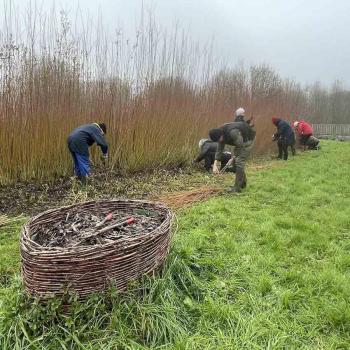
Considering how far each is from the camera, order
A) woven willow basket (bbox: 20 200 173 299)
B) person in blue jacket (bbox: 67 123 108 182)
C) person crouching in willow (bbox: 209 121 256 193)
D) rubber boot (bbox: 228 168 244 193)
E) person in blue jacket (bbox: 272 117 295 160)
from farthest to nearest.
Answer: person in blue jacket (bbox: 272 117 295 160), rubber boot (bbox: 228 168 244 193), person crouching in willow (bbox: 209 121 256 193), person in blue jacket (bbox: 67 123 108 182), woven willow basket (bbox: 20 200 173 299)

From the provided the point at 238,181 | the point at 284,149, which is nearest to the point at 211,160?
the point at 238,181

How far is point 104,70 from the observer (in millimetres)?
8078

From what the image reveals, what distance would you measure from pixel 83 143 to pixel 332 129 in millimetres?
27988

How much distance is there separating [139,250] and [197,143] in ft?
27.8

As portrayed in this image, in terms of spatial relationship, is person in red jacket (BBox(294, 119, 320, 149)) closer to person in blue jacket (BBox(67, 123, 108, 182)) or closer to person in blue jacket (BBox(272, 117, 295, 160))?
person in blue jacket (BBox(272, 117, 295, 160))

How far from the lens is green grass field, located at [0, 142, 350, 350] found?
2.26m

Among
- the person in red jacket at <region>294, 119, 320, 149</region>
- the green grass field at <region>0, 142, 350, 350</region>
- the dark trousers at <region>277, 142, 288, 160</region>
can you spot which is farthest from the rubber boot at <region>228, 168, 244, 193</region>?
the person in red jacket at <region>294, 119, 320, 149</region>

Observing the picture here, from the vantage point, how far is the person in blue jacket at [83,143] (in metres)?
6.72

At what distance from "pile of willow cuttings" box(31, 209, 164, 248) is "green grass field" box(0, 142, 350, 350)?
1.17ft

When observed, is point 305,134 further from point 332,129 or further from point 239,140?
point 332,129

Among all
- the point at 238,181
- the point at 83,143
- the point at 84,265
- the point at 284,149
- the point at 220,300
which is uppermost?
the point at 83,143

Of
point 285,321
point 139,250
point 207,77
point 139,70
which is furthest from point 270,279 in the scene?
point 207,77

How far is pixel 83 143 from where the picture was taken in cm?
676

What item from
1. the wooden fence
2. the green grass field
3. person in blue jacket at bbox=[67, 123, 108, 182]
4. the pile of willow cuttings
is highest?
the wooden fence
